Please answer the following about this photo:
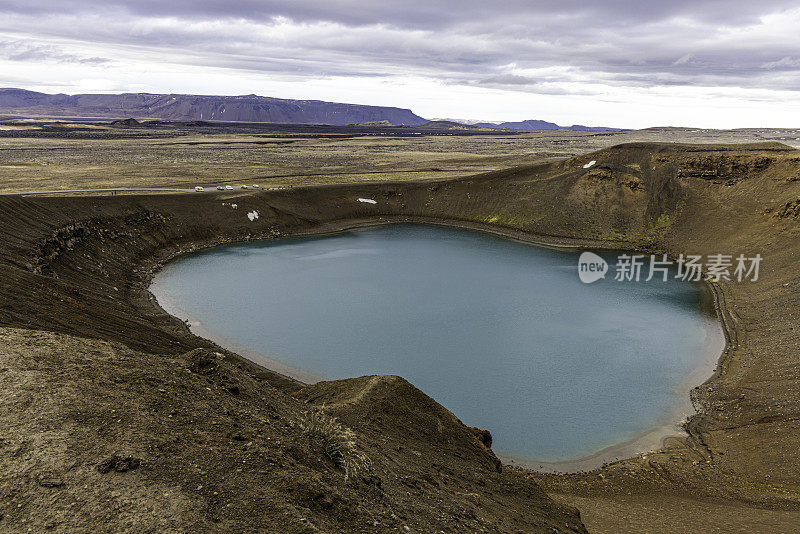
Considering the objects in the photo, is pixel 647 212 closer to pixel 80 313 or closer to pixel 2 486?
pixel 80 313

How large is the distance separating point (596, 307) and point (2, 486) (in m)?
39.0

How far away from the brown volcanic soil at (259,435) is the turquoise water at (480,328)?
2781 millimetres

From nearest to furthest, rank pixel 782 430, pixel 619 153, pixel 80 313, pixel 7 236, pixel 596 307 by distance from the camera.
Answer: pixel 782 430 → pixel 80 313 → pixel 7 236 → pixel 596 307 → pixel 619 153

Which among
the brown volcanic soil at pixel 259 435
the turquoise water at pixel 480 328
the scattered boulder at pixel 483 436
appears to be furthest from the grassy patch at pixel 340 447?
the turquoise water at pixel 480 328

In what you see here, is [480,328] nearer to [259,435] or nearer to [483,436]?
[483,436]

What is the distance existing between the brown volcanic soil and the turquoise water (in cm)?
278

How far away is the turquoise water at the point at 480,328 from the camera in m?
24.8

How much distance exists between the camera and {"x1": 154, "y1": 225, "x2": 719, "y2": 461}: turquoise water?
81.5ft

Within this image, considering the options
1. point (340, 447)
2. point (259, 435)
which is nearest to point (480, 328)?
point (340, 447)

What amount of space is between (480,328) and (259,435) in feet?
83.2

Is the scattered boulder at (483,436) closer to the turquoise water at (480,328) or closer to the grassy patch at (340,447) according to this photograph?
the turquoise water at (480,328)

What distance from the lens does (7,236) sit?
3491cm

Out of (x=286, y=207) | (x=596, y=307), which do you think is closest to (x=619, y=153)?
(x=596, y=307)

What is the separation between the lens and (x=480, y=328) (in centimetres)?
3459
